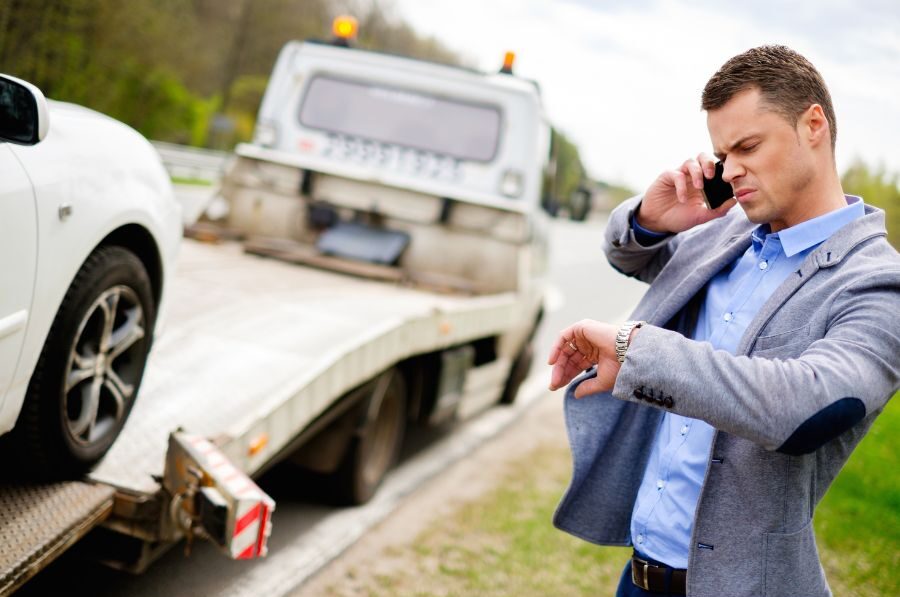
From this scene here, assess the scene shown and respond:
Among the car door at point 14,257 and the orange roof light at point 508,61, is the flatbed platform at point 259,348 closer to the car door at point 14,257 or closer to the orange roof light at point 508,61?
the car door at point 14,257

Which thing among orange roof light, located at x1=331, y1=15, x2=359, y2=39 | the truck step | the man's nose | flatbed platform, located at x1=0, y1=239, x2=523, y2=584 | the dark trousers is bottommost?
the truck step

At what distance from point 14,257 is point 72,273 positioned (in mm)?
338

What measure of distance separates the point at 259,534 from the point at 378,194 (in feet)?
13.9

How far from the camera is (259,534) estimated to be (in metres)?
3.05

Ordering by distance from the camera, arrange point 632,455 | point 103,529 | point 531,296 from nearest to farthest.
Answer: point 632,455
point 103,529
point 531,296

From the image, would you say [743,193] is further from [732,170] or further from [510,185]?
[510,185]

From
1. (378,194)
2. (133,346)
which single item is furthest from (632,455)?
(378,194)

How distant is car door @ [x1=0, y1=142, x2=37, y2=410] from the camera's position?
2342 mm

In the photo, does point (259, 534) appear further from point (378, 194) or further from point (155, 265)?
point (378, 194)

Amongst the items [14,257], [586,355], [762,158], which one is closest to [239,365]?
[14,257]

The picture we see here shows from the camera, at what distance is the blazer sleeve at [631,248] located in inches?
94.3

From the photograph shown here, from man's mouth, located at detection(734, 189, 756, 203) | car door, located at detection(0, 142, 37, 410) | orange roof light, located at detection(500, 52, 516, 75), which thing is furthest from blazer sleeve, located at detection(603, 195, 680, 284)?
orange roof light, located at detection(500, 52, 516, 75)

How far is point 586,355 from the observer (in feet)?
6.38

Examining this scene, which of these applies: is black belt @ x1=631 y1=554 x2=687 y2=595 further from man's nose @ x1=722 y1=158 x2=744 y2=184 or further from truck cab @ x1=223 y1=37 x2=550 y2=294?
truck cab @ x1=223 y1=37 x2=550 y2=294
